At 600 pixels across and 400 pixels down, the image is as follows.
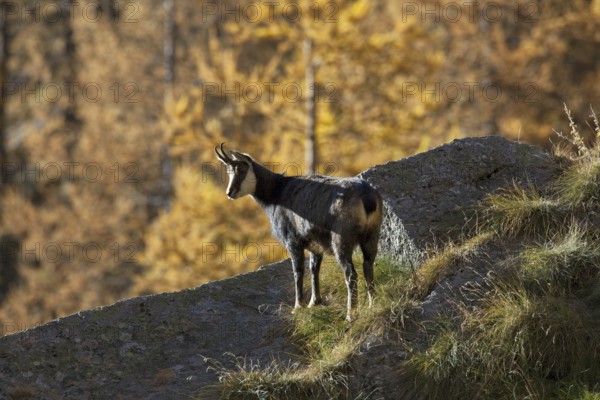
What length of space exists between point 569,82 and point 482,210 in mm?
18108

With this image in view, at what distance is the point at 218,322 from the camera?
8703 millimetres

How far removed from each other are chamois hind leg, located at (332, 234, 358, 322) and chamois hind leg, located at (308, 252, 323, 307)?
0.53 m

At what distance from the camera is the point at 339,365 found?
292 inches

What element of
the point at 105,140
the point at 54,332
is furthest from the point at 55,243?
the point at 54,332

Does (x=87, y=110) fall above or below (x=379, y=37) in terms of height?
below

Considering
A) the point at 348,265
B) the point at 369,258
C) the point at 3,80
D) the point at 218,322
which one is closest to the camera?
the point at 348,265

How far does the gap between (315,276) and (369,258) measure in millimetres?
671

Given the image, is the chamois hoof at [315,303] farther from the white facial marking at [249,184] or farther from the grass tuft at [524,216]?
the grass tuft at [524,216]

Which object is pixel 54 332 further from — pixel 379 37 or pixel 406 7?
pixel 406 7

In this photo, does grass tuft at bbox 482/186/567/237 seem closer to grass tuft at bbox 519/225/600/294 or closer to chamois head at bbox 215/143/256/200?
grass tuft at bbox 519/225/600/294

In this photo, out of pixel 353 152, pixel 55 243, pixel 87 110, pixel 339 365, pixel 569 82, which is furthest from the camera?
pixel 87 110

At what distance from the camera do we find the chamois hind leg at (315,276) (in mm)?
8625

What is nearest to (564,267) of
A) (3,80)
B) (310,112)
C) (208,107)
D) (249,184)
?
(249,184)

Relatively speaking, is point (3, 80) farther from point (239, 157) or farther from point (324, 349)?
point (324, 349)
